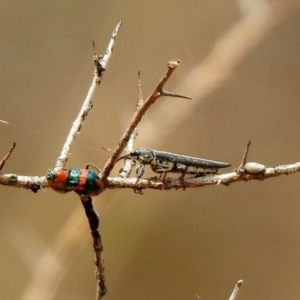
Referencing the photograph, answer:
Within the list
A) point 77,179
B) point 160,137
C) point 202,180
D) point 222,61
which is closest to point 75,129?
point 77,179

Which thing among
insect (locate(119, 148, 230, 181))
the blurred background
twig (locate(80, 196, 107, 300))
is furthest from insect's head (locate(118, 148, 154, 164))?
the blurred background

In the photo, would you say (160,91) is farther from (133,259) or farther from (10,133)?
(133,259)

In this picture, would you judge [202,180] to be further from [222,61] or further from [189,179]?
[222,61]

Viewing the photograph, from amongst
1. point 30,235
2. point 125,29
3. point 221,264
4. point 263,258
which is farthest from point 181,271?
point 125,29

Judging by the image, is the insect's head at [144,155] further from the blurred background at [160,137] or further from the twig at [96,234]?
the blurred background at [160,137]

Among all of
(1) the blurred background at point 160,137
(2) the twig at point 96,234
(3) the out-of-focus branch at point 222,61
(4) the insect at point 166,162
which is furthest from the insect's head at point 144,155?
(3) the out-of-focus branch at point 222,61

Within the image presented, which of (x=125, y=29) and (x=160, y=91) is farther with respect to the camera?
(x=125, y=29)
